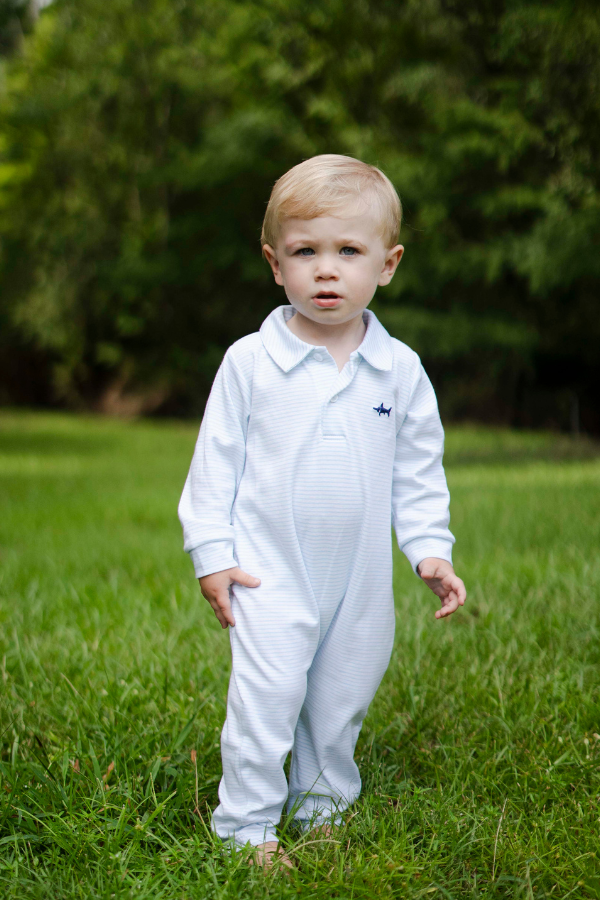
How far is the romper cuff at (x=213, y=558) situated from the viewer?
1.68 metres

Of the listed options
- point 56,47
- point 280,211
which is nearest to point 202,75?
point 56,47

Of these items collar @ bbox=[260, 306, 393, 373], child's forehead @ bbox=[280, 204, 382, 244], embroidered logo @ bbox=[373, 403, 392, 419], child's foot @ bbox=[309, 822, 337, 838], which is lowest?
child's foot @ bbox=[309, 822, 337, 838]

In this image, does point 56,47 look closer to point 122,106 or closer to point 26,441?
point 122,106

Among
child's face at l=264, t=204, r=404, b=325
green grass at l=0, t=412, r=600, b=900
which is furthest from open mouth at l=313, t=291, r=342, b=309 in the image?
green grass at l=0, t=412, r=600, b=900

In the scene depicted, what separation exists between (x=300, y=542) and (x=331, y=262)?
578 millimetres

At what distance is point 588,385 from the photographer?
52.2 ft

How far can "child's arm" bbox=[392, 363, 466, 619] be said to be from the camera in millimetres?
1815

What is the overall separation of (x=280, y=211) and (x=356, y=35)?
15180mm

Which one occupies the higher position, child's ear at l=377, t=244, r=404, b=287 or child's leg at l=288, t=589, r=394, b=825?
child's ear at l=377, t=244, r=404, b=287

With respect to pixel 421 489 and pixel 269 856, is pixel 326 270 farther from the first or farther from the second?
pixel 269 856

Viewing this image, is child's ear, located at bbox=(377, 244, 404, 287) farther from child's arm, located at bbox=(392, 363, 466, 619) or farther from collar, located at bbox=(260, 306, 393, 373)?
child's arm, located at bbox=(392, 363, 466, 619)

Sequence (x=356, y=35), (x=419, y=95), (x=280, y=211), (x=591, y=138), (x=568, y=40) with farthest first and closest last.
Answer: (x=356, y=35)
(x=419, y=95)
(x=591, y=138)
(x=568, y=40)
(x=280, y=211)

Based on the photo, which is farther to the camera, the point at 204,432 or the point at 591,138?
the point at 591,138

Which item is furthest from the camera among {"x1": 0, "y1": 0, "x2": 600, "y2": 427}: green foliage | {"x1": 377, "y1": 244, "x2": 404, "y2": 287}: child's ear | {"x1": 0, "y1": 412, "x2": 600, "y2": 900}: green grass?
{"x1": 0, "y1": 0, "x2": 600, "y2": 427}: green foliage
